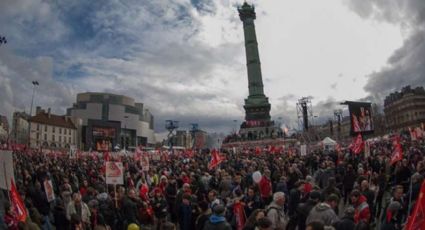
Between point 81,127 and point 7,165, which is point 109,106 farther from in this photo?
point 7,165

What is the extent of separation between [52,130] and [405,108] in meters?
101

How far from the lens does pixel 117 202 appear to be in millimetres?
10977

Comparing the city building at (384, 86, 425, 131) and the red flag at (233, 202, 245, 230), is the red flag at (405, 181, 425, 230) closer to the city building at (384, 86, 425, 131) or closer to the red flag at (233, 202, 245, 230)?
the red flag at (233, 202, 245, 230)

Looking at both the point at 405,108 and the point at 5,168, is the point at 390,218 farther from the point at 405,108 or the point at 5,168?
the point at 405,108

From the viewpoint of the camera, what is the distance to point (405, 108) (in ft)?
387

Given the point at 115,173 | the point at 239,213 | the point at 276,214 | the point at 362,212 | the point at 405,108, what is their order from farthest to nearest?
1. the point at 405,108
2. the point at 115,173
3. the point at 239,213
4. the point at 362,212
5. the point at 276,214

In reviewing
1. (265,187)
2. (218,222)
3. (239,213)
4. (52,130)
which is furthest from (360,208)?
(52,130)

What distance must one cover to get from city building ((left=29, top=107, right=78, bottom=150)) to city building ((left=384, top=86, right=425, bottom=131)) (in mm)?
91610

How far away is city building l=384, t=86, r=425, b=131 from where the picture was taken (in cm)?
11500

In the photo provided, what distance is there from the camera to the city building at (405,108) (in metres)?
115

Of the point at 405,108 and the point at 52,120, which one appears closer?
the point at 405,108

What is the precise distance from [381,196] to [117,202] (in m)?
7.38

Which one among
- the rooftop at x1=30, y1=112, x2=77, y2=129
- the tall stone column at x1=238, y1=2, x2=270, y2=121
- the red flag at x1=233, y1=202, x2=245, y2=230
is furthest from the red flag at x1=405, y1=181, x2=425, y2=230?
the rooftop at x1=30, y1=112, x2=77, y2=129

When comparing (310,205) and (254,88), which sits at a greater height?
(254,88)
